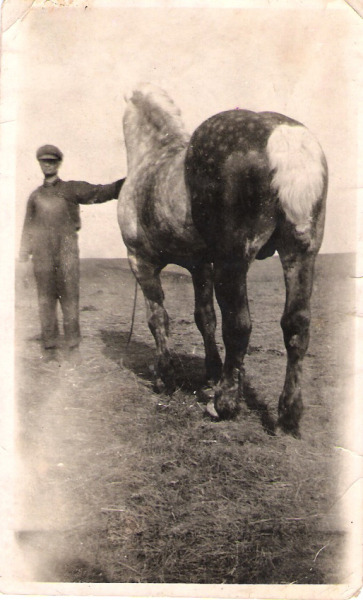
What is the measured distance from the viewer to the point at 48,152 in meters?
3.00

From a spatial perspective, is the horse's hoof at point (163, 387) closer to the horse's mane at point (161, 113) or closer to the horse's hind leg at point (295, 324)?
the horse's hind leg at point (295, 324)

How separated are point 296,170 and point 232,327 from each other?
37.8 inches

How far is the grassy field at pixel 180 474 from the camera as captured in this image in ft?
7.86

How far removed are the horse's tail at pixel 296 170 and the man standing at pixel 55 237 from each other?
55.5 inches

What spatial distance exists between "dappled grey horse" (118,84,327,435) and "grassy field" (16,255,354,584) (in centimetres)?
23

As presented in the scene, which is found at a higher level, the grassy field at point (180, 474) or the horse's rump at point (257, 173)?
the horse's rump at point (257, 173)

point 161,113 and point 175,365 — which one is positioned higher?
point 161,113

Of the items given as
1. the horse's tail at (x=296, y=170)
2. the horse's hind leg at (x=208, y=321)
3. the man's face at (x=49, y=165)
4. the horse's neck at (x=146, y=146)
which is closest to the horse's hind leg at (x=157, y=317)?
the horse's hind leg at (x=208, y=321)

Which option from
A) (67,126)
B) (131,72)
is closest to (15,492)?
(67,126)

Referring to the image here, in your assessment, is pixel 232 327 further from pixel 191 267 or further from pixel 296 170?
pixel 296 170

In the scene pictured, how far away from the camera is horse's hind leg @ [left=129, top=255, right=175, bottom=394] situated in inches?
140

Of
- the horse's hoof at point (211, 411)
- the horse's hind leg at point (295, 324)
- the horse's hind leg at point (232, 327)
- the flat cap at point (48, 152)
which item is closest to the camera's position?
the horse's hind leg at point (295, 324)

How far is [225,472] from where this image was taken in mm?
2617

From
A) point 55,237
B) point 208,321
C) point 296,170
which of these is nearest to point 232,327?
point 208,321
